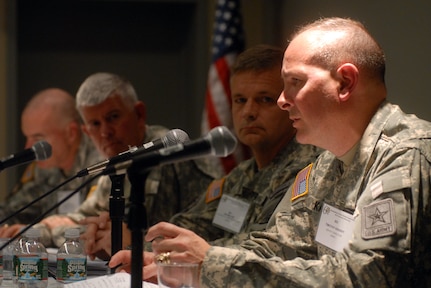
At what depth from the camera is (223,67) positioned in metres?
4.62

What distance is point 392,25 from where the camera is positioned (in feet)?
10.8

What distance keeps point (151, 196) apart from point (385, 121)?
1.77 m

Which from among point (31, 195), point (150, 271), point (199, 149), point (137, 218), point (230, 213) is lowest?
point (31, 195)

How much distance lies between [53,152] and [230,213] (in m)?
1.88

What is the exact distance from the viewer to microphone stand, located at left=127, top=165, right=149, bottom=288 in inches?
67.7

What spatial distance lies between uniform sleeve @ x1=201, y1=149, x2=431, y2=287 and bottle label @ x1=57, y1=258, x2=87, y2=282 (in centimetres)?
66

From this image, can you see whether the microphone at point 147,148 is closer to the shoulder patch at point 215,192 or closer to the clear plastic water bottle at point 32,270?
the clear plastic water bottle at point 32,270

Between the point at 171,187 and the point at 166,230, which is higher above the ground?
the point at 166,230

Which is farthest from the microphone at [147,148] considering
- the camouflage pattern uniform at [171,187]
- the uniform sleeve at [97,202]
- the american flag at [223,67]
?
the american flag at [223,67]

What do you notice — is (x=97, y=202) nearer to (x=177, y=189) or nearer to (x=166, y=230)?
(x=177, y=189)

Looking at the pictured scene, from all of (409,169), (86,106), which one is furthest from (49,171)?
(409,169)

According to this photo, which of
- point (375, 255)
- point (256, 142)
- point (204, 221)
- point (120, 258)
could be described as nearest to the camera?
point (375, 255)

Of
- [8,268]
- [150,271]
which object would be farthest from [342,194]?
[8,268]

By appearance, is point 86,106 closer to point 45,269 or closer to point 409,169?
point 45,269
